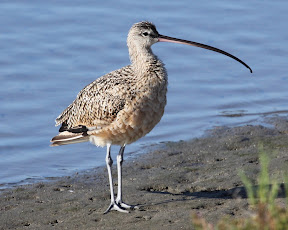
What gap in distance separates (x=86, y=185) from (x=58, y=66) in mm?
3668

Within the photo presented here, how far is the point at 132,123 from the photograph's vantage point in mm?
6539

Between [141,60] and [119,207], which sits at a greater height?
[141,60]

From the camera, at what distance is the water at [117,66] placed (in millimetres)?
8930

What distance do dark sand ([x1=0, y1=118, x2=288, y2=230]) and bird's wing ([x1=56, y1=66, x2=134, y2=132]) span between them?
781mm

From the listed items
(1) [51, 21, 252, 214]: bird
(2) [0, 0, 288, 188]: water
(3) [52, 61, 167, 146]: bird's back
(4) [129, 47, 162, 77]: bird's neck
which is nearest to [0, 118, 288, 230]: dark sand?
(1) [51, 21, 252, 214]: bird

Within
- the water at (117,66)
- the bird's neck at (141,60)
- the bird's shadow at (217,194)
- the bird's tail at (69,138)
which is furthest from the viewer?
the water at (117,66)

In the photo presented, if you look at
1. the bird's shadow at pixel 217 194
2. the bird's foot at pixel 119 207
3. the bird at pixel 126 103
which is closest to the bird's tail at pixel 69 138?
the bird at pixel 126 103

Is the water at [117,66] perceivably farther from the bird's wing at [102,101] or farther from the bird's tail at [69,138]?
the bird's wing at [102,101]

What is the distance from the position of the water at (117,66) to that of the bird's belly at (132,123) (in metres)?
1.59

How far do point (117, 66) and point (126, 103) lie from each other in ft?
14.0

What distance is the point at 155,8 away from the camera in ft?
41.5

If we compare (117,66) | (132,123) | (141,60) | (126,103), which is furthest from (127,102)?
(117,66)

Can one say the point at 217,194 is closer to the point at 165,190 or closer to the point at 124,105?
the point at 165,190

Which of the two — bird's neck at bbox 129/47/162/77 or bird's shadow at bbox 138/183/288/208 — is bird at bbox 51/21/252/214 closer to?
bird's neck at bbox 129/47/162/77
